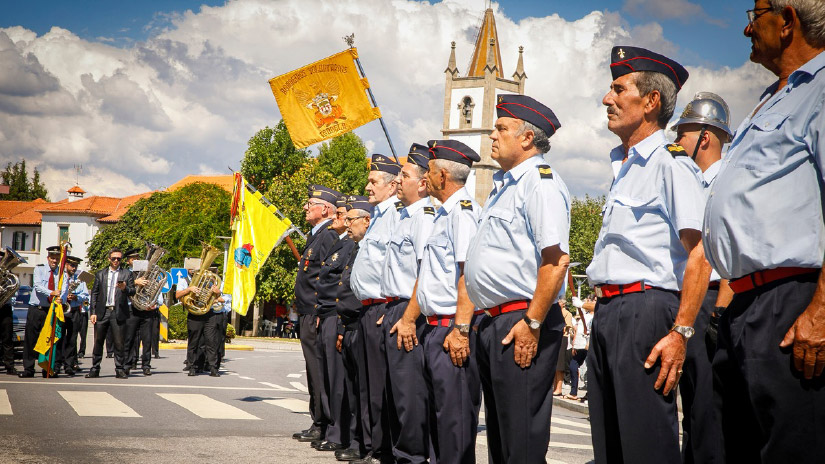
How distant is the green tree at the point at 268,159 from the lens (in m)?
63.2

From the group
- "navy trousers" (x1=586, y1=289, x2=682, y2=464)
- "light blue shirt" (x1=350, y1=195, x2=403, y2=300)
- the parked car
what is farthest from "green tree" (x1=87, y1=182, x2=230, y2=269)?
"navy trousers" (x1=586, y1=289, x2=682, y2=464)

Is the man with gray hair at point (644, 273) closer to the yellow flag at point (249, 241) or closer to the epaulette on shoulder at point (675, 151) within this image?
the epaulette on shoulder at point (675, 151)

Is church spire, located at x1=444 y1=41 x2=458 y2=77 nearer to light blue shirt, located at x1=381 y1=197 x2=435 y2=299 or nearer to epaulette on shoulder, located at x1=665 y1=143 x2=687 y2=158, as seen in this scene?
light blue shirt, located at x1=381 y1=197 x2=435 y2=299

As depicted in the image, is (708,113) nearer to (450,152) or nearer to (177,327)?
(450,152)

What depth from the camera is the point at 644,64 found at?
4383mm

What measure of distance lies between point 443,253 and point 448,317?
46cm

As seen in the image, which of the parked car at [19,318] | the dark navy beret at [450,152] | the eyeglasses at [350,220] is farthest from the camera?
the parked car at [19,318]

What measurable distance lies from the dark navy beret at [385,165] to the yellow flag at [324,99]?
4346 millimetres

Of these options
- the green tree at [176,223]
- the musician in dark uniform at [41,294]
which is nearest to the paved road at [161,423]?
the musician in dark uniform at [41,294]

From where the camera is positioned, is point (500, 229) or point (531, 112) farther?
point (531, 112)

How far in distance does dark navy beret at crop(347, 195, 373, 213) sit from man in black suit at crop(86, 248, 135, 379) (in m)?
8.20

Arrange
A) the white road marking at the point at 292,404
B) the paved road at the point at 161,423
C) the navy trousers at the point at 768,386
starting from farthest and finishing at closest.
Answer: the white road marking at the point at 292,404 → the paved road at the point at 161,423 → the navy trousers at the point at 768,386

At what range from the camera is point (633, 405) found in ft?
12.7

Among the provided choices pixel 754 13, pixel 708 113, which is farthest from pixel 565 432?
pixel 754 13
